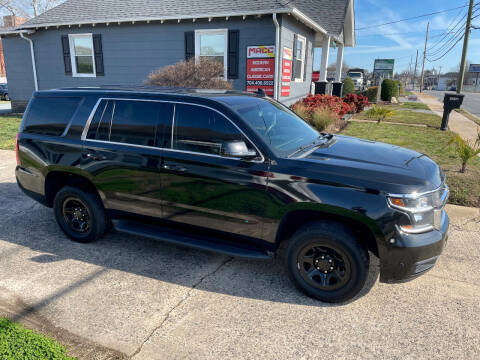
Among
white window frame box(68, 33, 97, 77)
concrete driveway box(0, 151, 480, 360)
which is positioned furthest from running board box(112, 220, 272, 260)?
white window frame box(68, 33, 97, 77)

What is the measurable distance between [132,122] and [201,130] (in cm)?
88

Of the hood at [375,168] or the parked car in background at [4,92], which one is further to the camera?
the parked car in background at [4,92]

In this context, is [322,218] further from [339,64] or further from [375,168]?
[339,64]

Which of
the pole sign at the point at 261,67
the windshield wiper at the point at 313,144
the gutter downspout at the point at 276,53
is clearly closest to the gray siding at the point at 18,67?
the pole sign at the point at 261,67

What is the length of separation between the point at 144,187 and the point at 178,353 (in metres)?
1.86

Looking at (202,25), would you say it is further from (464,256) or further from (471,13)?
(471,13)

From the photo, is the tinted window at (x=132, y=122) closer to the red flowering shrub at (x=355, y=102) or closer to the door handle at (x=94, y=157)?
the door handle at (x=94, y=157)

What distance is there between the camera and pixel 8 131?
12.5 metres

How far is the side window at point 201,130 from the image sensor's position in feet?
12.1

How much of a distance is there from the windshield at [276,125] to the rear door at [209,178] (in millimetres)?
262

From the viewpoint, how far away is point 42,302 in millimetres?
3436

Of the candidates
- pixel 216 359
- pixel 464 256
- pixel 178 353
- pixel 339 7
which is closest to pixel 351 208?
pixel 216 359

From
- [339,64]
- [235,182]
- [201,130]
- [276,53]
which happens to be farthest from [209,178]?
[339,64]

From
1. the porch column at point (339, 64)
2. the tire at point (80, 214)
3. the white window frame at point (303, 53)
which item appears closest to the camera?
the tire at point (80, 214)
